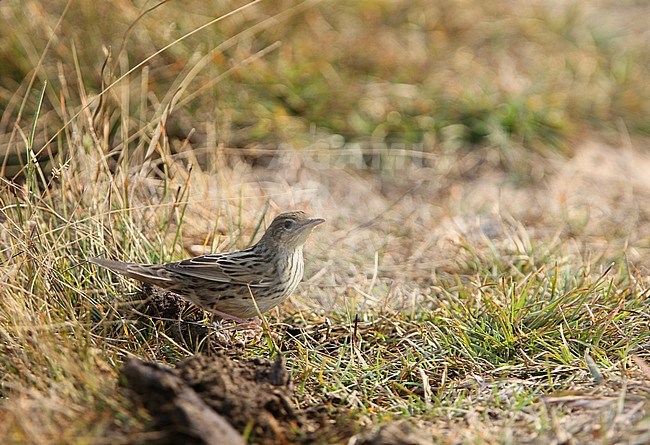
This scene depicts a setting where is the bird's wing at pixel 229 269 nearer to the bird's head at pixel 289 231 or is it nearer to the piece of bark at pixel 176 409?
the bird's head at pixel 289 231

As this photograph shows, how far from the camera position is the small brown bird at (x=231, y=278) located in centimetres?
451

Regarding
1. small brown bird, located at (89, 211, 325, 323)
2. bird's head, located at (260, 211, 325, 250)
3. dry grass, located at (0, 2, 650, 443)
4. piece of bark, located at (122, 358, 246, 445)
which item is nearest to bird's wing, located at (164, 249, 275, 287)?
small brown bird, located at (89, 211, 325, 323)

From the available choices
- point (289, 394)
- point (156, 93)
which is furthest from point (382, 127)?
point (289, 394)

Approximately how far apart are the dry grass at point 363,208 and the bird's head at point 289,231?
0.47 metres

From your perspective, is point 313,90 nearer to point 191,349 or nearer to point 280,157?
point 280,157

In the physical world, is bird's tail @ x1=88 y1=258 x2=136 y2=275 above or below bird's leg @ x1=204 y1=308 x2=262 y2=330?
above

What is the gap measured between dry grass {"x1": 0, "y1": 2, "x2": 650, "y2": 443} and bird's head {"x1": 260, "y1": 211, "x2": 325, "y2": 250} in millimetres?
465

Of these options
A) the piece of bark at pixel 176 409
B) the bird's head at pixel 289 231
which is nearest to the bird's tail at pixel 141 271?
the bird's head at pixel 289 231

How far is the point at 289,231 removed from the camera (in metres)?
4.82

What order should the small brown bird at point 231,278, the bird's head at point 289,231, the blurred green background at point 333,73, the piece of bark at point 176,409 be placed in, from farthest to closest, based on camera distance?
the blurred green background at point 333,73, the bird's head at point 289,231, the small brown bird at point 231,278, the piece of bark at point 176,409

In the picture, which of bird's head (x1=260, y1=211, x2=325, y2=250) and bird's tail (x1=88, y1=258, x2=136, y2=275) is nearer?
bird's tail (x1=88, y1=258, x2=136, y2=275)

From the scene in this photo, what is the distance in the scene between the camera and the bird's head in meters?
4.80

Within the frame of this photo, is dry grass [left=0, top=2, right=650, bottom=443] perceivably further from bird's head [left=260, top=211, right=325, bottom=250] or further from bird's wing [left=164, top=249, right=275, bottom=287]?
bird's head [left=260, top=211, right=325, bottom=250]

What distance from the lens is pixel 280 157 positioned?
23.6 ft
